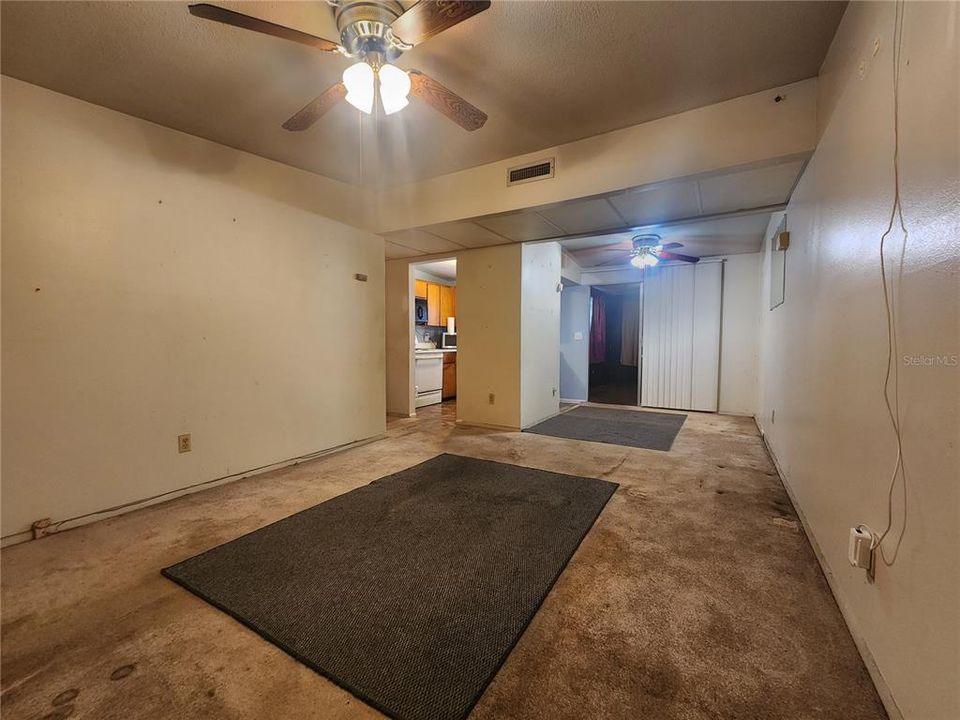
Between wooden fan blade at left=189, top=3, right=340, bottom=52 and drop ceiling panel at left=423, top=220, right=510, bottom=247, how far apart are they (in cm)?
190

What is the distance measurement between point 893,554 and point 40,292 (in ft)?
12.5

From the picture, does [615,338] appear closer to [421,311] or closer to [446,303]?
[446,303]

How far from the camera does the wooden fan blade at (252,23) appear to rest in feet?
4.34

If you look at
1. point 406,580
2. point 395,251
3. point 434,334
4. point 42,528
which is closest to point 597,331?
point 434,334

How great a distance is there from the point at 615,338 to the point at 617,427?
5655mm

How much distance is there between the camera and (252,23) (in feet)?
4.62

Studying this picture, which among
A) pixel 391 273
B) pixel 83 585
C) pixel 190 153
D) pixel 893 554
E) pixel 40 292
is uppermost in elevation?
pixel 190 153

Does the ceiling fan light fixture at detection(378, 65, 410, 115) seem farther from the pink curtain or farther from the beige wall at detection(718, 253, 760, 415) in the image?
the pink curtain

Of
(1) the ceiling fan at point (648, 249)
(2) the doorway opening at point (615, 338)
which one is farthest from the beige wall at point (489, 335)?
(2) the doorway opening at point (615, 338)

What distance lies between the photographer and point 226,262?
2.76 meters

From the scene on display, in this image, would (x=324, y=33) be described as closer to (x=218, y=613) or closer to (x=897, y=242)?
(x=897, y=242)

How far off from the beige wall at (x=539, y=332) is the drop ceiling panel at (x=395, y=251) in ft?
4.71

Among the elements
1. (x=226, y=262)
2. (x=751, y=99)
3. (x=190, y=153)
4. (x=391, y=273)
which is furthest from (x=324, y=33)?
(x=391, y=273)

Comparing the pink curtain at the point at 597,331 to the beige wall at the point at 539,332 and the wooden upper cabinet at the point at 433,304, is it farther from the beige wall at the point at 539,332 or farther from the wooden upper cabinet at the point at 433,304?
the wooden upper cabinet at the point at 433,304
